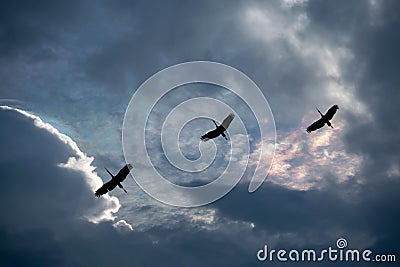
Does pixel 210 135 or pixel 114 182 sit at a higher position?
pixel 210 135

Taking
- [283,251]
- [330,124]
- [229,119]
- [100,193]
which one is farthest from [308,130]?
[100,193]

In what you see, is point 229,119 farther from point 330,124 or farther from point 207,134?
point 330,124

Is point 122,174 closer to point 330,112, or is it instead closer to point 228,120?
point 228,120

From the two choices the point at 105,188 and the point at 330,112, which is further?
the point at 105,188

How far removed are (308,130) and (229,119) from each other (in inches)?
647

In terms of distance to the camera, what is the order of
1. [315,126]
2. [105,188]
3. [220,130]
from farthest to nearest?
[105,188] < [315,126] < [220,130]

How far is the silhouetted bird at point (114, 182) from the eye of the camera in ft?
243

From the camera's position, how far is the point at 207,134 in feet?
229

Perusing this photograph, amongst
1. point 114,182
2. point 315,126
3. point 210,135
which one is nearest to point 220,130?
point 210,135

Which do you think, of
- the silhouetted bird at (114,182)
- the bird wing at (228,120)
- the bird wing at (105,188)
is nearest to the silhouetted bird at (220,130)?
the bird wing at (228,120)

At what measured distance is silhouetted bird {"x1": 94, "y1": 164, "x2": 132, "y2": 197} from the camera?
7408 cm

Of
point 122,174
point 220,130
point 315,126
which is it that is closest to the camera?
point 220,130

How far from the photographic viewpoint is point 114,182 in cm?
7556

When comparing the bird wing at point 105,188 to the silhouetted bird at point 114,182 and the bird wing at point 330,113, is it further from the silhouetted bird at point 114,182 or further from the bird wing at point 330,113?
the bird wing at point 330,113
